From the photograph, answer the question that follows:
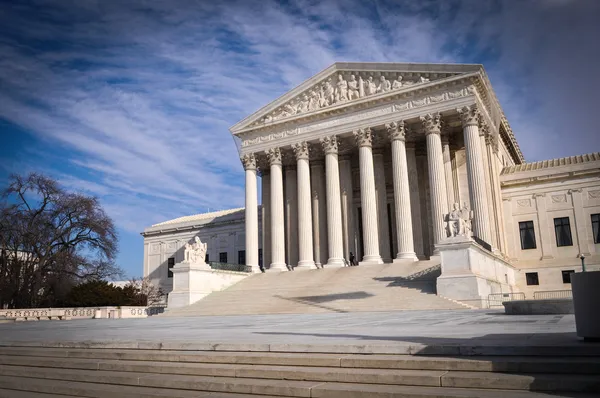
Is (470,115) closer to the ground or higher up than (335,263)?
higher up

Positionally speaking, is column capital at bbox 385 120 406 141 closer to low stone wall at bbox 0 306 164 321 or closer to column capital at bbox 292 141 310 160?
column capital at bbox 292 141 310 160

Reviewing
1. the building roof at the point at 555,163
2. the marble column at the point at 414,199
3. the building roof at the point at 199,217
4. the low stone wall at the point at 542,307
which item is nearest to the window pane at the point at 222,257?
the building roof at the point at 199,217

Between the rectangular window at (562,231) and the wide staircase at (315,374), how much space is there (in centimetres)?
3793

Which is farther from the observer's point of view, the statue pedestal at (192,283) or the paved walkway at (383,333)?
the statue pedestal at (192,283)

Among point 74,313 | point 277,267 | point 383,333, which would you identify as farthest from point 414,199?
point 383,333

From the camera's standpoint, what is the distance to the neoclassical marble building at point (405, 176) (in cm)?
3719

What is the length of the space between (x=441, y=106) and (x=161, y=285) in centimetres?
4310

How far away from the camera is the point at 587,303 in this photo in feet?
24.0

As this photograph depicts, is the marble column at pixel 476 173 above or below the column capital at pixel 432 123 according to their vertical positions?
below

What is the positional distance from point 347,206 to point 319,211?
296cm

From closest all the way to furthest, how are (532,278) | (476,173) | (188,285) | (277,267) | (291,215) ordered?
(188,285) < (476,173) < (532,278) < (277,267) < (291,215)

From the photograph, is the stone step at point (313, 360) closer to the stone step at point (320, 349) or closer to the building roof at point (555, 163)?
the stone step at point (320, 349)

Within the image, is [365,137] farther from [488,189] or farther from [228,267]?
[228,267]

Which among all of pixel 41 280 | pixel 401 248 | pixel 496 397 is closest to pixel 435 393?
pixel 496 397
